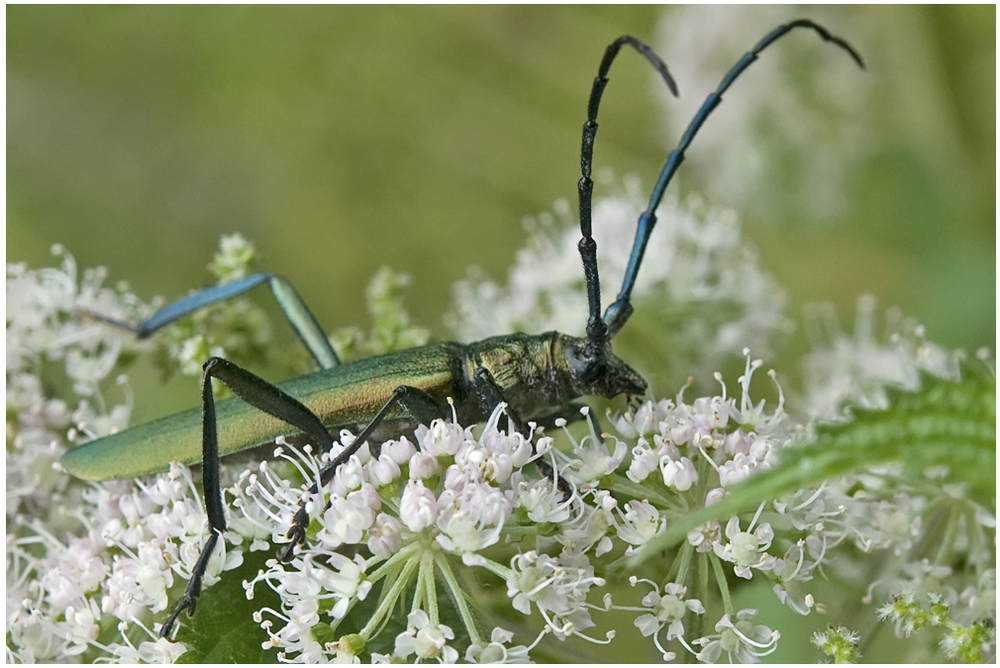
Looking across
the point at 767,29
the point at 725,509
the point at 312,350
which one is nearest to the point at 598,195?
the point at 767,29

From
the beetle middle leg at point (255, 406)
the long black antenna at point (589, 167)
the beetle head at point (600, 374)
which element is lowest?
the beetle middle leg at point (255, 406)

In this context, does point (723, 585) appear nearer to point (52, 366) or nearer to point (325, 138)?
point (52, 366)

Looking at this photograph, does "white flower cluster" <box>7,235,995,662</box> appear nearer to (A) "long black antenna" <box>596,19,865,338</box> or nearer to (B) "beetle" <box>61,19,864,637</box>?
(B) "beetle" <box>61,19,864,637</box>

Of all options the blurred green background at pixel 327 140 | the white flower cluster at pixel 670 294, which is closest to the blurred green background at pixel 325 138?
the blurred green background at pixel 327 140

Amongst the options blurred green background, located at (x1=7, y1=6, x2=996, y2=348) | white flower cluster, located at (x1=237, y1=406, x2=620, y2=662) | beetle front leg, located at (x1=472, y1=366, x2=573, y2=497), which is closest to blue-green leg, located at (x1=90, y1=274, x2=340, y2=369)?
beetle front leg, located at (x1=472, y1=366, x2=573, y2=497)

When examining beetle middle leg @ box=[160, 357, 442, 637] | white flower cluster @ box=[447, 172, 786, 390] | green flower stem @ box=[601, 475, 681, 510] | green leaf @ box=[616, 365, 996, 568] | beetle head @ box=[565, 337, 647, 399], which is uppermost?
white flower cluster @ box=[447, 172, 786, 390]

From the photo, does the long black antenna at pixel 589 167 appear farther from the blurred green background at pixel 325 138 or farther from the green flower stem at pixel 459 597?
the blurred green background at pixel 325 138
